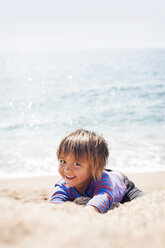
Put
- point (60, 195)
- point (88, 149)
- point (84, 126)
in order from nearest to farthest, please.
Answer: point (88, 149) < point (60, 195) < point (84, 126)

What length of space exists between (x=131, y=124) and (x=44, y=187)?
21.1 feet

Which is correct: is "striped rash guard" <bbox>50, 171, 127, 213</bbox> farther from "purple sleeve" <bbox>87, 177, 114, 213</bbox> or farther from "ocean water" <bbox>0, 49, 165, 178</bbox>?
"ocean water" <bbox>0, 49, 165, 178</bbox>

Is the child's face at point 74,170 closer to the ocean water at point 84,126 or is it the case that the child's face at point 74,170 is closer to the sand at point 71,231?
the sand at point 71,231

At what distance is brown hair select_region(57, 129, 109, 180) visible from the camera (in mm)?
2209

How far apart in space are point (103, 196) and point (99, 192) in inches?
4.1

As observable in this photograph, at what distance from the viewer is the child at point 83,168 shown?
7.21 feet

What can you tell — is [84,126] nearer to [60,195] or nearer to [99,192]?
[60,195]

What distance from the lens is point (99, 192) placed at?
6.99ft

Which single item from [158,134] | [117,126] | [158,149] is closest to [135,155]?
[158,149]

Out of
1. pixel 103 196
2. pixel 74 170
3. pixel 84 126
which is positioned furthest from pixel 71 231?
pixel 84 126

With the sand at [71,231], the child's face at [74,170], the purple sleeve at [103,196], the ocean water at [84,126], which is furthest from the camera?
the ocean water at [84,126]

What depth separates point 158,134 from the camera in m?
8.96

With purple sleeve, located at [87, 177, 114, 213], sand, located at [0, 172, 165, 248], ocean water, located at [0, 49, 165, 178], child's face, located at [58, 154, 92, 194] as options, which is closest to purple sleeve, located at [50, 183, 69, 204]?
child's face, located at [58, 154, 92, 194]

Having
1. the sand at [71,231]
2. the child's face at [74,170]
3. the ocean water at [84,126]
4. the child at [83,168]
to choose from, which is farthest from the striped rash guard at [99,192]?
the ocean water at [84,126]
